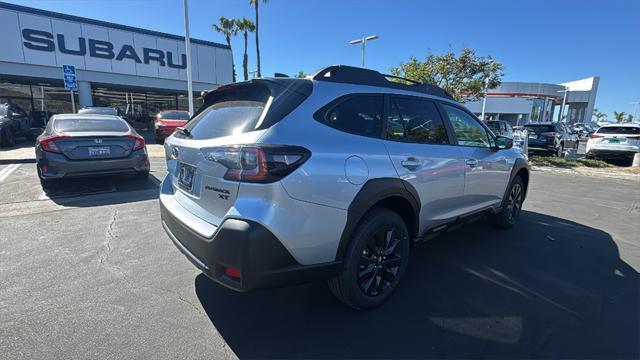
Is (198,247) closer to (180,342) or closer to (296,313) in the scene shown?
(180,342)

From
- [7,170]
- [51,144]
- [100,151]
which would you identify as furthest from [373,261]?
[7,170]

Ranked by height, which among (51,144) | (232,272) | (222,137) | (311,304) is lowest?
(311,304)

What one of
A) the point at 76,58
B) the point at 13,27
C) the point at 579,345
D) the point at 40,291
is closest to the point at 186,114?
the point at 76,58

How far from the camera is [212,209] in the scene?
2.24 meters

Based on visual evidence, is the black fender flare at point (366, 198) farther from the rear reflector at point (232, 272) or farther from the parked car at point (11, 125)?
the parked car at point (11, 125)

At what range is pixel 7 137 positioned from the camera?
39.0 feet

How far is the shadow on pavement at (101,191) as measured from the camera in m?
5.54

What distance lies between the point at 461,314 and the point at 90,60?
23646 mm

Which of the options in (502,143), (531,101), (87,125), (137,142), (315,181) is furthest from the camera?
(531,101)

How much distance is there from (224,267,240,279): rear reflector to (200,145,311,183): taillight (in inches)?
21.8

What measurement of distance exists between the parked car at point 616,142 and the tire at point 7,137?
70.8ft

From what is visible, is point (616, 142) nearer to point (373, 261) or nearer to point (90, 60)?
point (373, 261)

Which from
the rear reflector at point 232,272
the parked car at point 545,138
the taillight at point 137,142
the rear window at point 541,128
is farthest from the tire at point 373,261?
the rear window at point 541,128

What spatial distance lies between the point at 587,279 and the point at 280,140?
3375 millimetres
